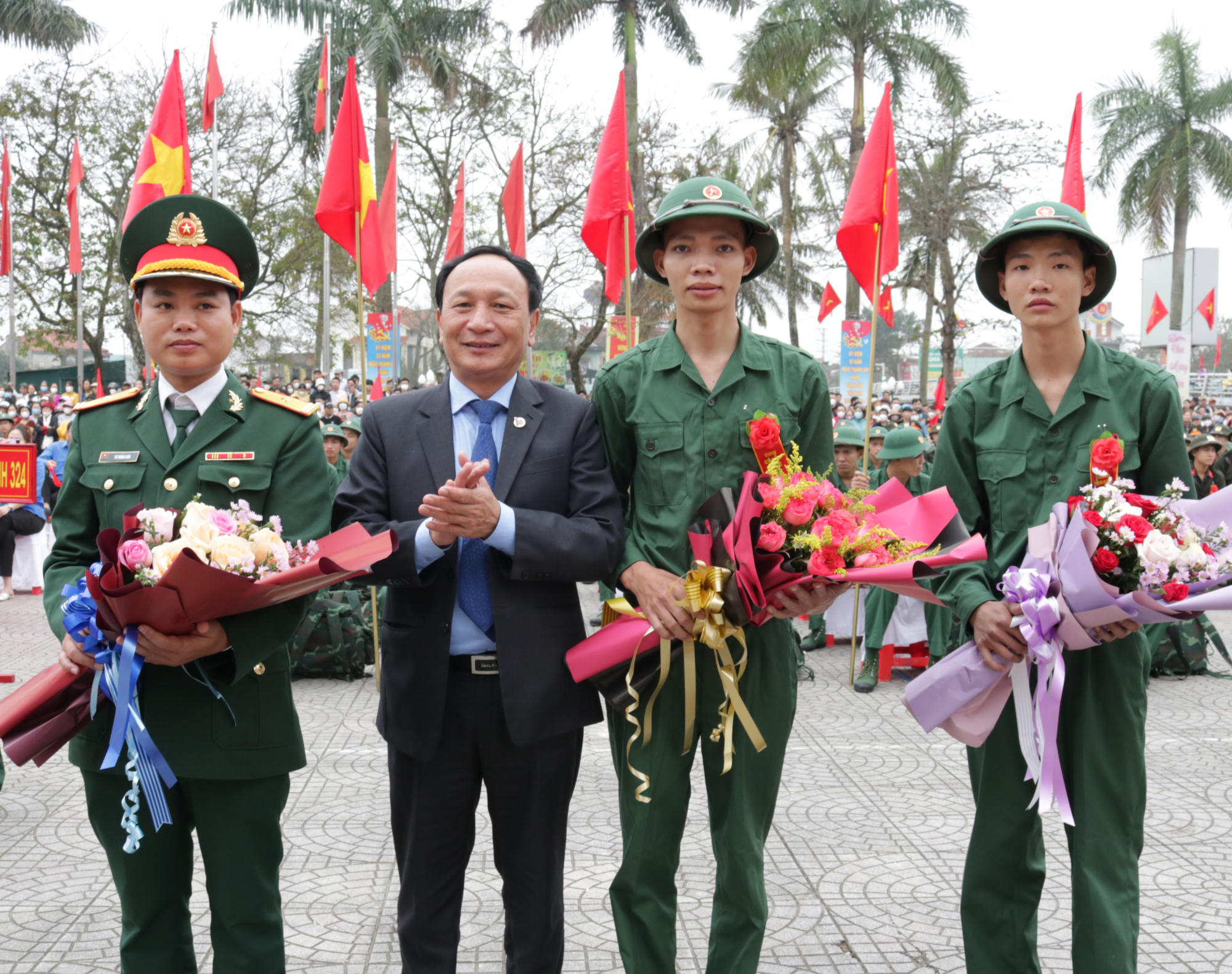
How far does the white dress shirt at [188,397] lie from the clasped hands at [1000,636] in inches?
81.6

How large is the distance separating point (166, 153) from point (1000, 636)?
8998 millimetres

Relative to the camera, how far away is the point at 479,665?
2.65 meters

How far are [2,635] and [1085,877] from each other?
9.11m

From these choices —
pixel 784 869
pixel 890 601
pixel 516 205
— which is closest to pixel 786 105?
Result: pixel 516 205

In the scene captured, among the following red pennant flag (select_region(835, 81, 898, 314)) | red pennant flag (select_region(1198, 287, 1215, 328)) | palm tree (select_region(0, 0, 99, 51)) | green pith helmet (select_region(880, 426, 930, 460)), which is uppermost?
palm tree (select_region(0, 0, 99, 51))

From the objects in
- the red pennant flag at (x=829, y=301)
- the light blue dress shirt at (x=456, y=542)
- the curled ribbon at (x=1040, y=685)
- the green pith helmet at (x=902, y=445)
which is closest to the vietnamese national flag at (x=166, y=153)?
the green pith helmet at (x=902, y=445)

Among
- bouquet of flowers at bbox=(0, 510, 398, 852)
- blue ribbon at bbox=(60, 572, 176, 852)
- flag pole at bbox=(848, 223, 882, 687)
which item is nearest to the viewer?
bouquet of flowers at bbox=(0, 510, 398, 852)

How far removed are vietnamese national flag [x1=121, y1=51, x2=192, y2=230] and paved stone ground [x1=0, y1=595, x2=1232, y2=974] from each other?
5.68 meters

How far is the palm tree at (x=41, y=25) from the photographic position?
26.8m

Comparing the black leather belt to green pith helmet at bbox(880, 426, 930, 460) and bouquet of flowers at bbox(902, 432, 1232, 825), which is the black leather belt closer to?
bouquet of flowers at bbox(902, 432, 1232, 825)

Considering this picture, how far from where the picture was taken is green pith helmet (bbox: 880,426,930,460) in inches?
291

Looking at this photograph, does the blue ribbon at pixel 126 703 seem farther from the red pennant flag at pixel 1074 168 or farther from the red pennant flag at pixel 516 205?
the red pennant flag at pixel 516 205

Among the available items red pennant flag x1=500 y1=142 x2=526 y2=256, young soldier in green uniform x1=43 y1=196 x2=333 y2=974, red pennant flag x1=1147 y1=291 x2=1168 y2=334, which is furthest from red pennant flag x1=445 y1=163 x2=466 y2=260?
red pennant flag x1=1147 y1=291 x2=1168 y2=334

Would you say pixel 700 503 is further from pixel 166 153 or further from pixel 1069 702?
pixel 166 153
